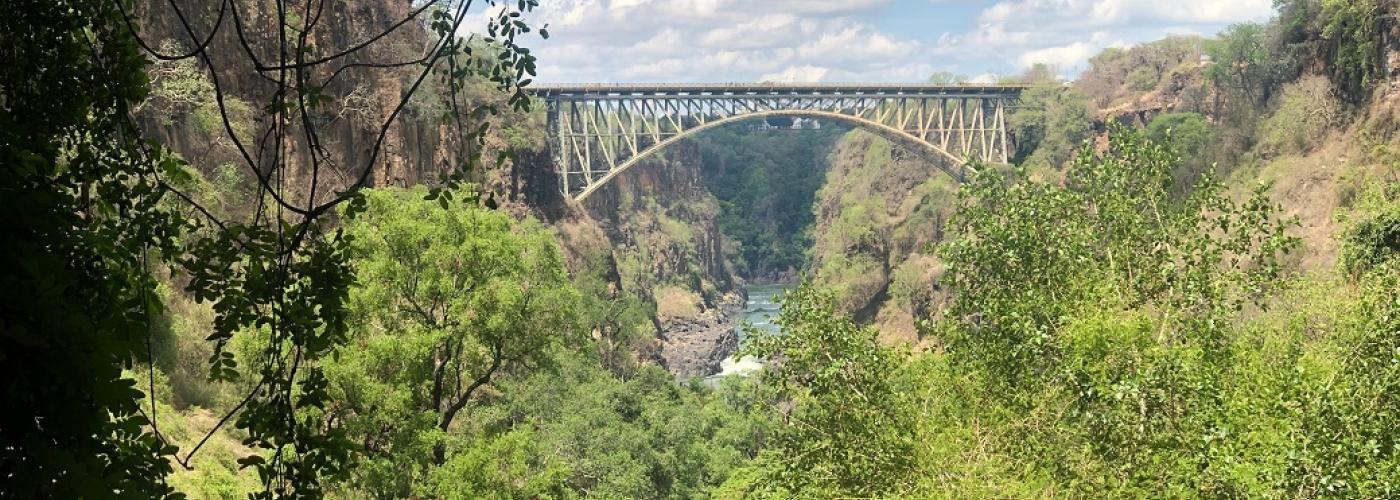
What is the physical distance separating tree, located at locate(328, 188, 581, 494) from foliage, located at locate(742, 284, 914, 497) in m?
4.49

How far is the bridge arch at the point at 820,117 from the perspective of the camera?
50.8 meters

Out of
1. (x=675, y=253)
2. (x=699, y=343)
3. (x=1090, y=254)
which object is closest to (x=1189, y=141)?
(x=699, y=343)

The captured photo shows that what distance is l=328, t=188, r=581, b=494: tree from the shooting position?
46.1 feet

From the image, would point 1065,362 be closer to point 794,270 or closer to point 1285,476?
point 1285,476

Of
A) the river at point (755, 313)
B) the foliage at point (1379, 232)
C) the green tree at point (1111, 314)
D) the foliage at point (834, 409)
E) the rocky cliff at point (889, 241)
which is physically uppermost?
the green tree at point (1111, 314)

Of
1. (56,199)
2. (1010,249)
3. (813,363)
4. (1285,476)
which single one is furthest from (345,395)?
(56,199)

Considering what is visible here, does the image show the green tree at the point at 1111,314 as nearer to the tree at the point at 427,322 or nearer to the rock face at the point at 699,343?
the tree at the point at 427,322

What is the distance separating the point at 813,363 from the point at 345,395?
5913 millimetres

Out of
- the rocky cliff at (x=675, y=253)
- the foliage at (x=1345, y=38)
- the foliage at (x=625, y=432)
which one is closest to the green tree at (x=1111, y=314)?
the foliage at (x=625, y=432)

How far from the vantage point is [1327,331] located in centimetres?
1287

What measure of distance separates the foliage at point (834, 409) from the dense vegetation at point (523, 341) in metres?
0.03

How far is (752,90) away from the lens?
5509 centimetres

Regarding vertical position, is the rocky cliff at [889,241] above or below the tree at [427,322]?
below

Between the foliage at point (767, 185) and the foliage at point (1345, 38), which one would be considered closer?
the foliage at point (1345, 38)
